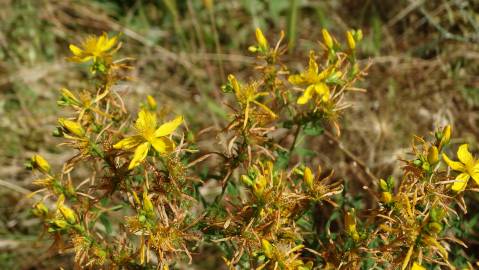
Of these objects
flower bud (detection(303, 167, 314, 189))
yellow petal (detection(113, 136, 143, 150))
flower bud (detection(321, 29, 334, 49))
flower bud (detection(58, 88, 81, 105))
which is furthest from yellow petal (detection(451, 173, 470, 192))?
flower bud (detection(58, 88, 81, 105))

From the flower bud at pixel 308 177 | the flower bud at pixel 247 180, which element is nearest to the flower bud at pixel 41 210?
the flower bud at pixel 247 180

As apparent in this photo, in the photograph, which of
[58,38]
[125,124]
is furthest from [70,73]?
[125,124]

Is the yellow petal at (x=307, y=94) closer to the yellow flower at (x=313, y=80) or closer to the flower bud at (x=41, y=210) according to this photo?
the yellow flower at (x=313, y=80)

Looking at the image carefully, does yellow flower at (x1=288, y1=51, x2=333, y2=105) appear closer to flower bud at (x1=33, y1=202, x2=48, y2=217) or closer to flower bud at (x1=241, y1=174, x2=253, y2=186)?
flower bud at (x1=241, y1=174, x2=253, y2=186)

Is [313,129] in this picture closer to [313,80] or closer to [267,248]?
[313,80]

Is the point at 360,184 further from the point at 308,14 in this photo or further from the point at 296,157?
the point at 308,14

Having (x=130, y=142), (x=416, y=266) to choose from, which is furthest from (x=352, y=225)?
(x=130, y=142)
